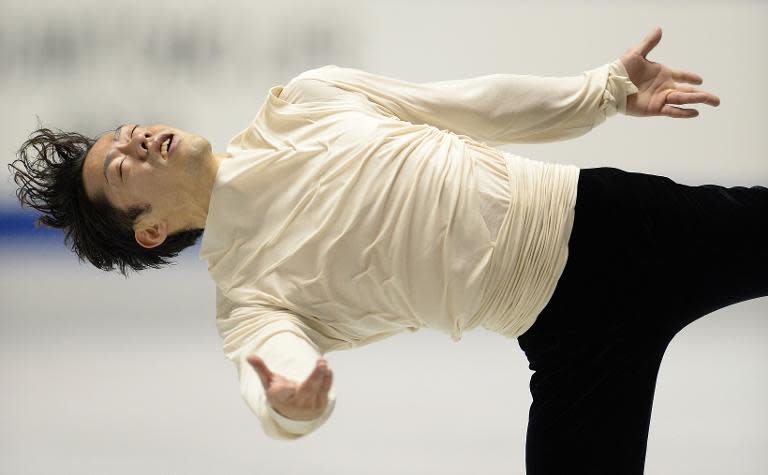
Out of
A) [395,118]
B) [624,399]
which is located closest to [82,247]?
[395,118]

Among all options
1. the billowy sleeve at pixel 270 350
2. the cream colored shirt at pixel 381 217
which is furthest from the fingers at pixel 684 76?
the billowy sleeve at pixel 270 350

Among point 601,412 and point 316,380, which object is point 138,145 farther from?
point 601,412

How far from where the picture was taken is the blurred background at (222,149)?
10.2 ft

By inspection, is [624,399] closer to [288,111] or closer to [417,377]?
[288,111]

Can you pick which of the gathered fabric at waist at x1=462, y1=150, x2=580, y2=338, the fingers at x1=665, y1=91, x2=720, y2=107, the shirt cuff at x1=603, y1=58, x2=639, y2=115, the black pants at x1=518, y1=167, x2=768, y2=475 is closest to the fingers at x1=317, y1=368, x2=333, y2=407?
the gathered fabric at waist at x1=462, y1=150, x2=580, y2=338

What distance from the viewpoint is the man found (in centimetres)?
205

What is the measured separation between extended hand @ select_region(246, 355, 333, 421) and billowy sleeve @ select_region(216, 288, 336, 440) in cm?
2

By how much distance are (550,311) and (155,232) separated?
859mm

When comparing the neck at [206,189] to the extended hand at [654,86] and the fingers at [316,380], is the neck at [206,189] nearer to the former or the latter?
the fingers at [316,380]

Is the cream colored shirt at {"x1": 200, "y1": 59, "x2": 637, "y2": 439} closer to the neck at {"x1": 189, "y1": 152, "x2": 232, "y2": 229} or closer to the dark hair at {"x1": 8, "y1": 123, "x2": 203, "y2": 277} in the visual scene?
the neck at {"x1": 189, "y1": 152, "x2": 232, "y2": 229}

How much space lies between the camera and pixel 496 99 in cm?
221

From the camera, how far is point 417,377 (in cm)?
324

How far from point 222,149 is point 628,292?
1820mm

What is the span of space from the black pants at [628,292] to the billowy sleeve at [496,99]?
181 millimetres
